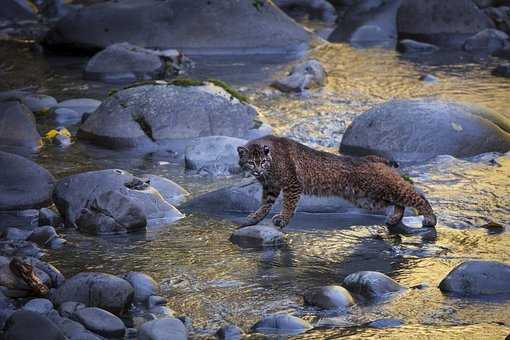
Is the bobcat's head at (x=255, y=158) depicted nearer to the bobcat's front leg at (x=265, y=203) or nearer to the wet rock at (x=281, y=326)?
the bobcat's front leg at (x=265, y=203)

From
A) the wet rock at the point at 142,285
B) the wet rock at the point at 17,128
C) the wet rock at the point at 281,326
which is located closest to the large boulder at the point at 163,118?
the wet rock at the point at 17,128

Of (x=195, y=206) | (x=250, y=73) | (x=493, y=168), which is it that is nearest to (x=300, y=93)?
(x=250, y=73)

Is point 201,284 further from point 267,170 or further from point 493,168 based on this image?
point 493,168

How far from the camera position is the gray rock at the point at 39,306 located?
741 centimetres

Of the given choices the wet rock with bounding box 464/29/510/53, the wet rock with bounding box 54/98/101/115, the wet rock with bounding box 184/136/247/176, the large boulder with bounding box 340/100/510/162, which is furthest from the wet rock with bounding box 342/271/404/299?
the wet rock with bounding box 464/29/510/53

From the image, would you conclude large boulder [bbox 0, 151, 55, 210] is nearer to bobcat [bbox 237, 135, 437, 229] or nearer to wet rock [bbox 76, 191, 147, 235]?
wet rock [bbox 76, 191, 147, 235]

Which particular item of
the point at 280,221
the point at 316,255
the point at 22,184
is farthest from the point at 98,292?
the point at 22,184

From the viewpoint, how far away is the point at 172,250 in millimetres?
9094

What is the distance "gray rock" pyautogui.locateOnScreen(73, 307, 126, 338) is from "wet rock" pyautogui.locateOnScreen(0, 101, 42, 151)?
620cm

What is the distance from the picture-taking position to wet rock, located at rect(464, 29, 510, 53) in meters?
20.3

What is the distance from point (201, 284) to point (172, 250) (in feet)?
3.09

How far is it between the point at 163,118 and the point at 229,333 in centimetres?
671

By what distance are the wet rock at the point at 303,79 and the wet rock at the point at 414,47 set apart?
349 cm

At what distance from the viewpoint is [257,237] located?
30.5 ft
